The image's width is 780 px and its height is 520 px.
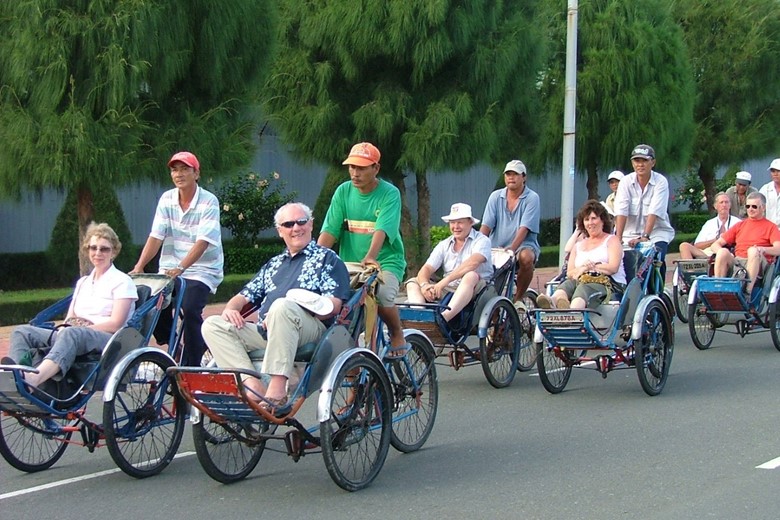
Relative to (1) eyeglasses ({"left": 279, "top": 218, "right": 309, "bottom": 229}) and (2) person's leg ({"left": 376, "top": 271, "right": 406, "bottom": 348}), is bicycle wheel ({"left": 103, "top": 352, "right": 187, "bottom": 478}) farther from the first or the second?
(2) person's leg ({"left": 376, "top": 271, "right": 406, "bottom": 348})

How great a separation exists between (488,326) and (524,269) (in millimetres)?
1643

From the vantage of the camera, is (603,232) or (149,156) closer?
(603,232)

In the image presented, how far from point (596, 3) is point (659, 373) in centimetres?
1650

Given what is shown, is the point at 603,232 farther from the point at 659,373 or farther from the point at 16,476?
the point at 16,476

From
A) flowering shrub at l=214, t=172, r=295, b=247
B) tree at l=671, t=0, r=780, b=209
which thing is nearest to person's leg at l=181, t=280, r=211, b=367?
flowering shrub at l=214, t=172, r=295, b=247

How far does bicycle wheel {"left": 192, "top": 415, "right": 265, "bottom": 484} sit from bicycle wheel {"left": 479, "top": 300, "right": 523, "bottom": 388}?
10.4ft

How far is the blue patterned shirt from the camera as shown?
691 cm

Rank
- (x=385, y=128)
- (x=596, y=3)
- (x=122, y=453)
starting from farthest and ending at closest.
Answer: (x=596, y=3) < (x=385, y=128) < (x=122, y=453)

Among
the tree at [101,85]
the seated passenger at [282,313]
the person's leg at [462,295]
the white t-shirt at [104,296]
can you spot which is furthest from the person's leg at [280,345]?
the tree at [101,85]

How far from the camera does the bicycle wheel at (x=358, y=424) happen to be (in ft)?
21.5

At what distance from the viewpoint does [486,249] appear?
402 inches

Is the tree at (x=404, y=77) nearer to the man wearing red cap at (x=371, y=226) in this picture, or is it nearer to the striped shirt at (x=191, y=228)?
the striped shirt at (x=191, y=228)

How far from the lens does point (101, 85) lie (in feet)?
47.1

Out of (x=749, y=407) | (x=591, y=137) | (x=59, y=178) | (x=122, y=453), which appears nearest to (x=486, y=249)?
(x=749, y=407)
